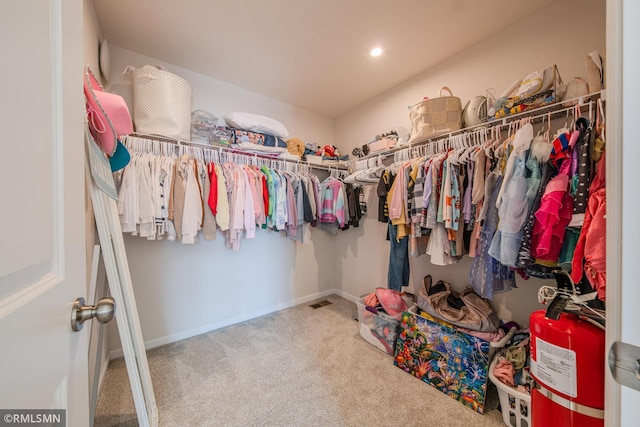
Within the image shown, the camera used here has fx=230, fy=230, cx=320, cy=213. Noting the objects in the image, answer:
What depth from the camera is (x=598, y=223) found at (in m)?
0.96

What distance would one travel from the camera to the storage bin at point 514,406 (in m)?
1.27

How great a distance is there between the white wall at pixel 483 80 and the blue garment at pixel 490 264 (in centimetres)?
41

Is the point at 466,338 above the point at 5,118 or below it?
below

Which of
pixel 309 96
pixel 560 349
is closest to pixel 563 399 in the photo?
pixel 560 349

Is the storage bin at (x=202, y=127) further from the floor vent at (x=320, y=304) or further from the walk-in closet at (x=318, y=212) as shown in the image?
the floor vent at (x=320, y=304)

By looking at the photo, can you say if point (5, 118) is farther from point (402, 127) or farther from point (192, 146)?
point (402, 127)

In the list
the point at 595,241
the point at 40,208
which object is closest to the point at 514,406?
the point at 595,241

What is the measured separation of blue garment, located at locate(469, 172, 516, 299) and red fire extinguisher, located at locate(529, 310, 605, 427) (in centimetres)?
58

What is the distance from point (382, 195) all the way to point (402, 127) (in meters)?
0.83

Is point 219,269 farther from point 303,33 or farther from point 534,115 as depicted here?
point 534,115

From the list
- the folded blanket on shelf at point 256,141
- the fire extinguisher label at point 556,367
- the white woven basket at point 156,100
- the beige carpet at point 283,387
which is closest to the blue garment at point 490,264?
the fire extinguisher label at point 556,367

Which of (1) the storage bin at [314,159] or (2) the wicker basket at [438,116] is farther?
(1) the storage bin at [314,159]

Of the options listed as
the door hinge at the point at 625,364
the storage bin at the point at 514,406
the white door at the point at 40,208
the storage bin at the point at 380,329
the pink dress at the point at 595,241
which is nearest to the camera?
the white door at the point at 40,208

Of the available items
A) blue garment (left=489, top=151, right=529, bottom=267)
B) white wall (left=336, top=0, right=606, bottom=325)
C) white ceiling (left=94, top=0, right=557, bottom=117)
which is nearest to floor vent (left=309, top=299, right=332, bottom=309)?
white wall (left=336, top=0, right=606, bottom=325)
